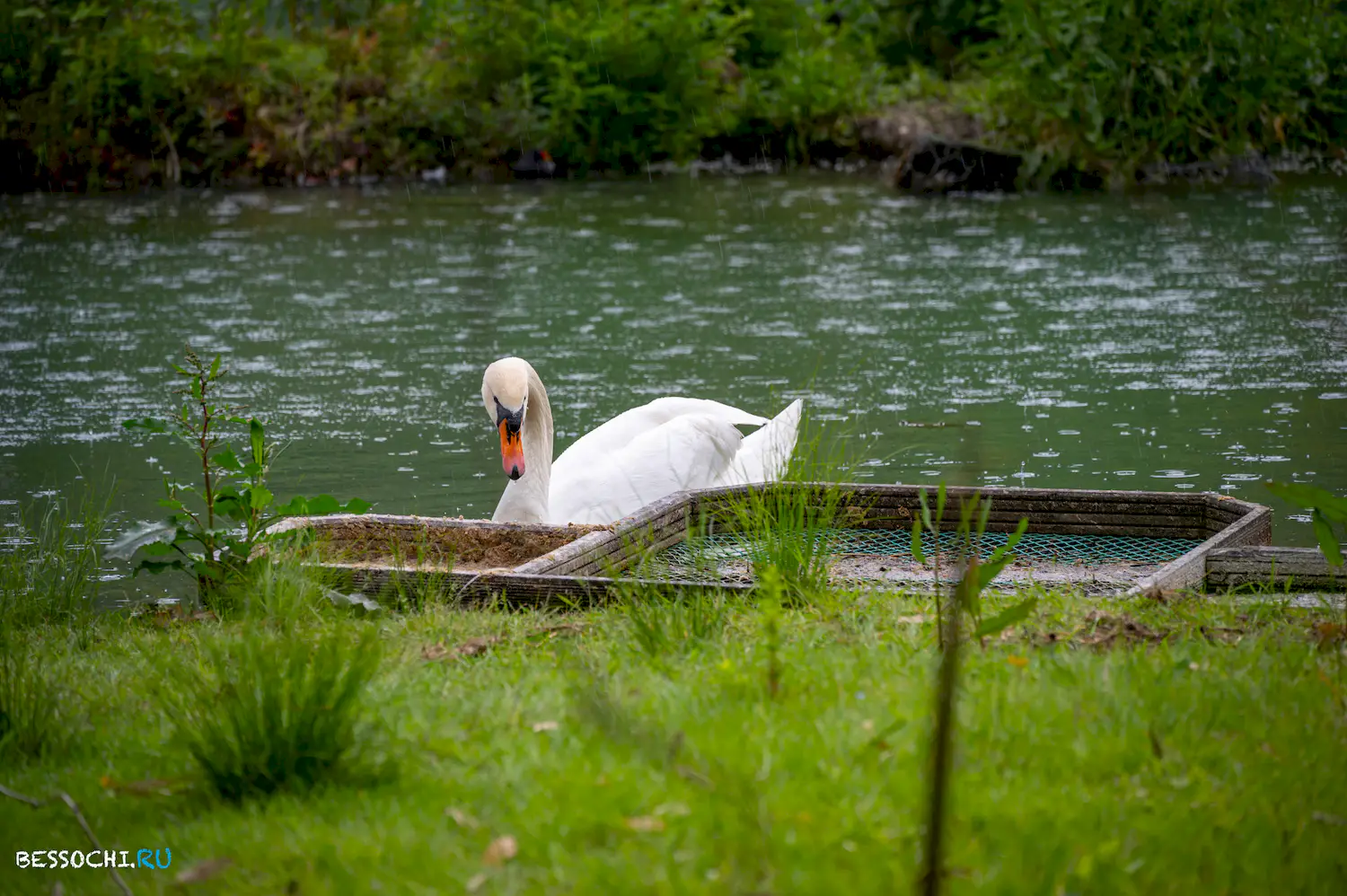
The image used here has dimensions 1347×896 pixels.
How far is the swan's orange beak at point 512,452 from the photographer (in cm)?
762

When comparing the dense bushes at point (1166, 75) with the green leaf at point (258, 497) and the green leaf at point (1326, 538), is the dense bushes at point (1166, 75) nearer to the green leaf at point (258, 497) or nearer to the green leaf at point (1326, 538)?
the green leaf at point (258, 497)

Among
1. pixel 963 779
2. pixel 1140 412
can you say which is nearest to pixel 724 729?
pixel 963 779

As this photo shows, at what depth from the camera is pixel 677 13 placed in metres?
31.9

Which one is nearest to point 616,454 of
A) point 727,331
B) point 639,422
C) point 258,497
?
point 639,422

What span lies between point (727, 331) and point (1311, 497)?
11208 millimetres

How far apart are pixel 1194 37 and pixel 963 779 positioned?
23.6 m

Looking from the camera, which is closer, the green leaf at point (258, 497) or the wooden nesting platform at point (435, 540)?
the green leaf at point (258, 497)

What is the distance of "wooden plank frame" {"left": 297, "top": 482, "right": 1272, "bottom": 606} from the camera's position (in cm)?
612

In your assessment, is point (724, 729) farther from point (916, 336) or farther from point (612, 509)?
point (916, 336)

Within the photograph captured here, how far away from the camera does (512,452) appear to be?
25.4 feet

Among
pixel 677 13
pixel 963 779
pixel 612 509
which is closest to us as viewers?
pixel 963 779

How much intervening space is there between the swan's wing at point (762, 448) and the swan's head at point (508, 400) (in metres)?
1.26
